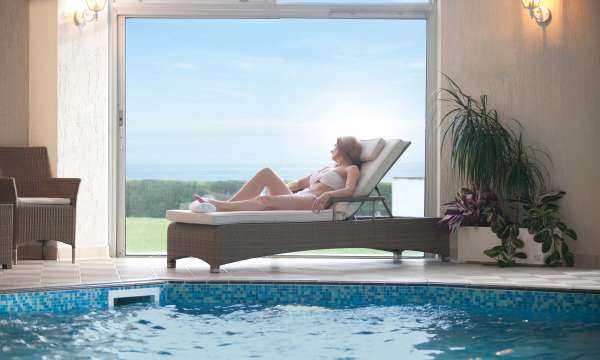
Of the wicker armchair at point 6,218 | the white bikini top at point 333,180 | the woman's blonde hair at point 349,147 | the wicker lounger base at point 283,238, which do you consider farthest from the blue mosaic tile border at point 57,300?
the woman's blonde hair at point 349,147

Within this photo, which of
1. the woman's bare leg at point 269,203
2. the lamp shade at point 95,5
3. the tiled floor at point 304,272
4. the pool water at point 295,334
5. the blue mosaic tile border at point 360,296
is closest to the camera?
the pool water at point 295,334

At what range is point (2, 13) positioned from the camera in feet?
26.6

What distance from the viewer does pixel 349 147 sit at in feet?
25.8

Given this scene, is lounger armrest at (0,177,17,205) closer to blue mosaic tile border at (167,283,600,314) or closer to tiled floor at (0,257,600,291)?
tiled floor at (0,257,600,291)

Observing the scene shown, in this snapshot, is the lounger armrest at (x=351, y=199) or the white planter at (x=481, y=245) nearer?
the lounger armrest at (x=351, y=199)

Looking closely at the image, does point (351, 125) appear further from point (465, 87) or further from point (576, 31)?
point (576, 31)

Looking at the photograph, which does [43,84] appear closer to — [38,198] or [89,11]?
[89,11]

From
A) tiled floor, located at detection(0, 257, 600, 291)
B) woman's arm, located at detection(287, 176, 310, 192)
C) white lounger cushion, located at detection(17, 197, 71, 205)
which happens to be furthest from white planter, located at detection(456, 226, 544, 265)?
white lounger cushion, located at detection(17, 197, 71, 205)

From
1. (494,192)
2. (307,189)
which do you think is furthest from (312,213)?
(494,192)

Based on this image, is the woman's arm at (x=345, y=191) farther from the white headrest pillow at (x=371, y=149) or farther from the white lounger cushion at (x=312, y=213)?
the white headrest pillow at (x=371, y=149)

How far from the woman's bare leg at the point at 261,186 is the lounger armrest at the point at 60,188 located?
1308mm

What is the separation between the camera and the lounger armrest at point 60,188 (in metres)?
7.65

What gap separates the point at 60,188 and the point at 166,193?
127 centimetres

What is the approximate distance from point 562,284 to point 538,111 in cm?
236
